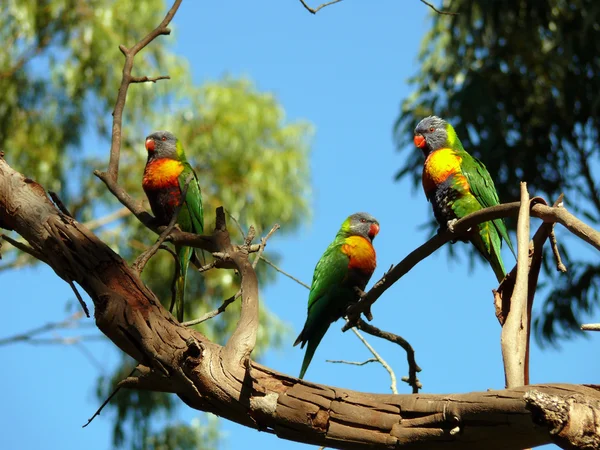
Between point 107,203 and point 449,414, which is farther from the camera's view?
point 107,203

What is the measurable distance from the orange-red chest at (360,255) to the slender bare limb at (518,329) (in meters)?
1.66

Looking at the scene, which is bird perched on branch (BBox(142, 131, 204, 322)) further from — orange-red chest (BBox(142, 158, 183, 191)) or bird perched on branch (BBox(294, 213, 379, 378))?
bird perched on branch (BBox(294, 213, 379, 378))

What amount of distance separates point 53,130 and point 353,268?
543 centimetres

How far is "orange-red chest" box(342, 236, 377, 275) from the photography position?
11.4ft

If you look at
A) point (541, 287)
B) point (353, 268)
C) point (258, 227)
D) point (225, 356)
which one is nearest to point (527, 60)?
point (541, 287)

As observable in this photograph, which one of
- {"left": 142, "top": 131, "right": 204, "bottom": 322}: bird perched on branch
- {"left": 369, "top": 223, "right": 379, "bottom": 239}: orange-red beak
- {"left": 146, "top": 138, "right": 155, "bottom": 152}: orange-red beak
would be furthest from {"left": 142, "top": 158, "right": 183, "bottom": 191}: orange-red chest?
{"left": 369, "top": 223, "right": 379, "bottom": 239}: orange-red beak

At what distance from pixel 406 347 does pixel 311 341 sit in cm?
100

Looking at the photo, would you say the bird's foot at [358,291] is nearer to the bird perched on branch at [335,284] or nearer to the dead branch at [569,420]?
the bird perched on branch at [335,284]

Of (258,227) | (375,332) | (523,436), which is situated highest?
(258,227)

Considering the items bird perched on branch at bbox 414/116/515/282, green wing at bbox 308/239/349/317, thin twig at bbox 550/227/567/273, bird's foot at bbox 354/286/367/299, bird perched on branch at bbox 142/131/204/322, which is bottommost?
thin twig at bbox 550/227/567/273

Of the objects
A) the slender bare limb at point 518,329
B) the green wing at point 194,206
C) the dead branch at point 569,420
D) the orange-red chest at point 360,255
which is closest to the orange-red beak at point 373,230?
the orange-red chest at point 360,255

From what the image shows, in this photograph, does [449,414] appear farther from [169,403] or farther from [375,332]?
[169,403]

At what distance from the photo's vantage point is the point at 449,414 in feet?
4.75

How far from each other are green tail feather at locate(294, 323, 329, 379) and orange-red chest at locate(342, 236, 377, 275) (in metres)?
0.33
